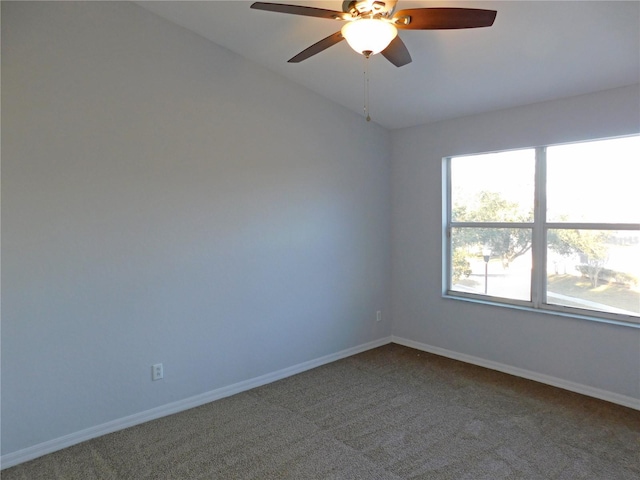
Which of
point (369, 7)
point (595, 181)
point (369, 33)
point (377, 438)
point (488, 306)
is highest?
point (369, 7)

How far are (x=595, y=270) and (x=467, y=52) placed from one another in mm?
1981

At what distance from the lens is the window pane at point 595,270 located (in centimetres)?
314

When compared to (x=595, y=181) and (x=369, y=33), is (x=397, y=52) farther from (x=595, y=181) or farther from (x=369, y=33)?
(x=595, y=181)

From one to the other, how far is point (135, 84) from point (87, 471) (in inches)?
97.8

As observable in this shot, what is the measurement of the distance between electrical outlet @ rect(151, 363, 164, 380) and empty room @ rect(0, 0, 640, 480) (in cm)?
2

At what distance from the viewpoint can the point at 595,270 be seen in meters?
3.30

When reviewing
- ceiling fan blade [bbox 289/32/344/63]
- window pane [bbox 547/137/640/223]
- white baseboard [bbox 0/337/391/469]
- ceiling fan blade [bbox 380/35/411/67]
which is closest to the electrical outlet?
white baseboard [bbox 0/337/391/469]

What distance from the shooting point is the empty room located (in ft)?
8.16

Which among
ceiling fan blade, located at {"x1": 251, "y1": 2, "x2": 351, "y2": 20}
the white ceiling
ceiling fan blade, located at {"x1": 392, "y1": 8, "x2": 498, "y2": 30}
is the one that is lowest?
ceiling fan blade, located at {"x1": 392, "y1": 8, "x2": 498, "y2": 30}

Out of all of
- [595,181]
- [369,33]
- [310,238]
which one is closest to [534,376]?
[595,181]

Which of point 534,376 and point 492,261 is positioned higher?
point 492,261

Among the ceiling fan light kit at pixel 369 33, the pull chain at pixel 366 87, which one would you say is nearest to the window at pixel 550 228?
the pull chain at pixel 366 87

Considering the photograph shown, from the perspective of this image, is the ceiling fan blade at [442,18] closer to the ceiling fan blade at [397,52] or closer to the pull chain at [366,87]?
the ceiling fan blade at [397,52]

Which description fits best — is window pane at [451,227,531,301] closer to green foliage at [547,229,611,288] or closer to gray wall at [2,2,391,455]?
green foliage at [547,229,611,288]
